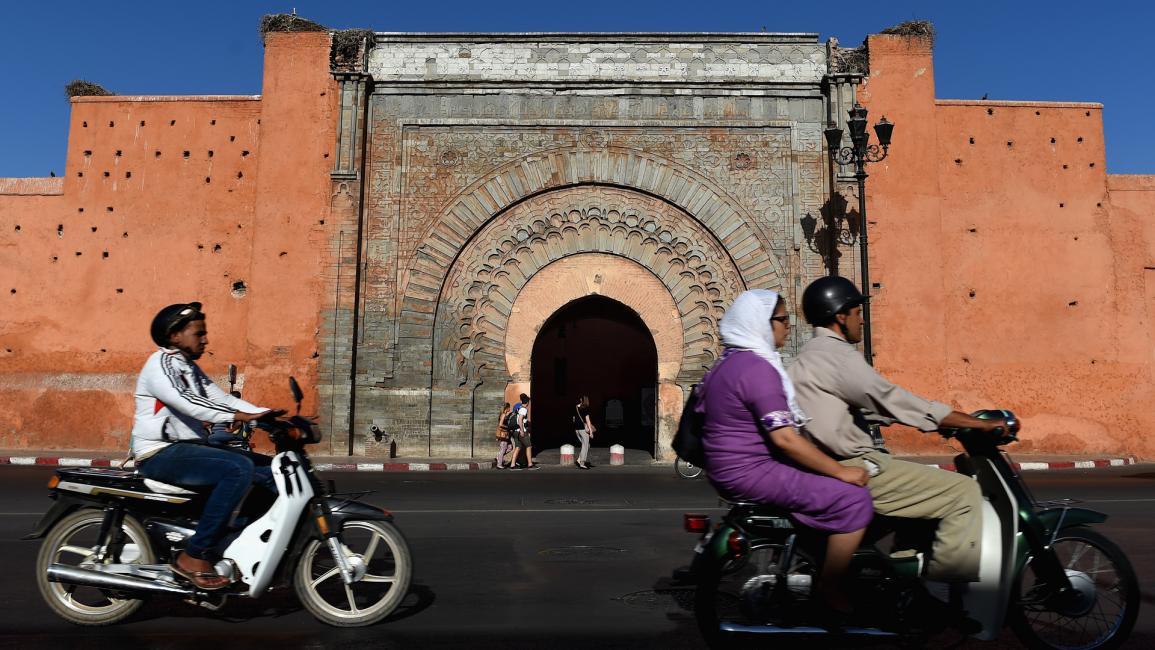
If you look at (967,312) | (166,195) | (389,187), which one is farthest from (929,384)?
(166,195)

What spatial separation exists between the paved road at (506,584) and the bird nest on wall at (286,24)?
10.1 m

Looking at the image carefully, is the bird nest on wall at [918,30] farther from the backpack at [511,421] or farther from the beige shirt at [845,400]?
the beige shirt at [845,400]

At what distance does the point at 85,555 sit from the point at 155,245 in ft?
45.7

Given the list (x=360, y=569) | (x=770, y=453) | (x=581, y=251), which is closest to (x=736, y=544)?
(x=770, y=453)

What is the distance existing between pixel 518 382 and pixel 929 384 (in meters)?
7.49

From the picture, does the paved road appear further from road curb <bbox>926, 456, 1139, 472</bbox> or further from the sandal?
road curb <bbox>926, 456, 1139, 472</bbox>

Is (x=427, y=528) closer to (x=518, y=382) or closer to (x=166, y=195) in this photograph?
(x=518, y=382)

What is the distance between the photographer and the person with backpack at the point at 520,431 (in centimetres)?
1433

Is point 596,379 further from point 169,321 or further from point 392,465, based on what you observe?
point 169,321

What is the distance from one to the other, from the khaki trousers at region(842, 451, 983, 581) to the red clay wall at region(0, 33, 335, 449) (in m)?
13.9

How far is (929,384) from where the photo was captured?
15.7m

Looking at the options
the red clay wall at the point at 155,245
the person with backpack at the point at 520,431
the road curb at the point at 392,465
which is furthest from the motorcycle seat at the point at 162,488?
the red clay wall at the point at 155,245

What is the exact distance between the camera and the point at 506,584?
4.89 meters

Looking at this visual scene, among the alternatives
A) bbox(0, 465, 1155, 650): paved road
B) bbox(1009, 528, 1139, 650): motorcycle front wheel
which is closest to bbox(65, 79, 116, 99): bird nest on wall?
bbox(0, 465, 1155, 650): paved road
